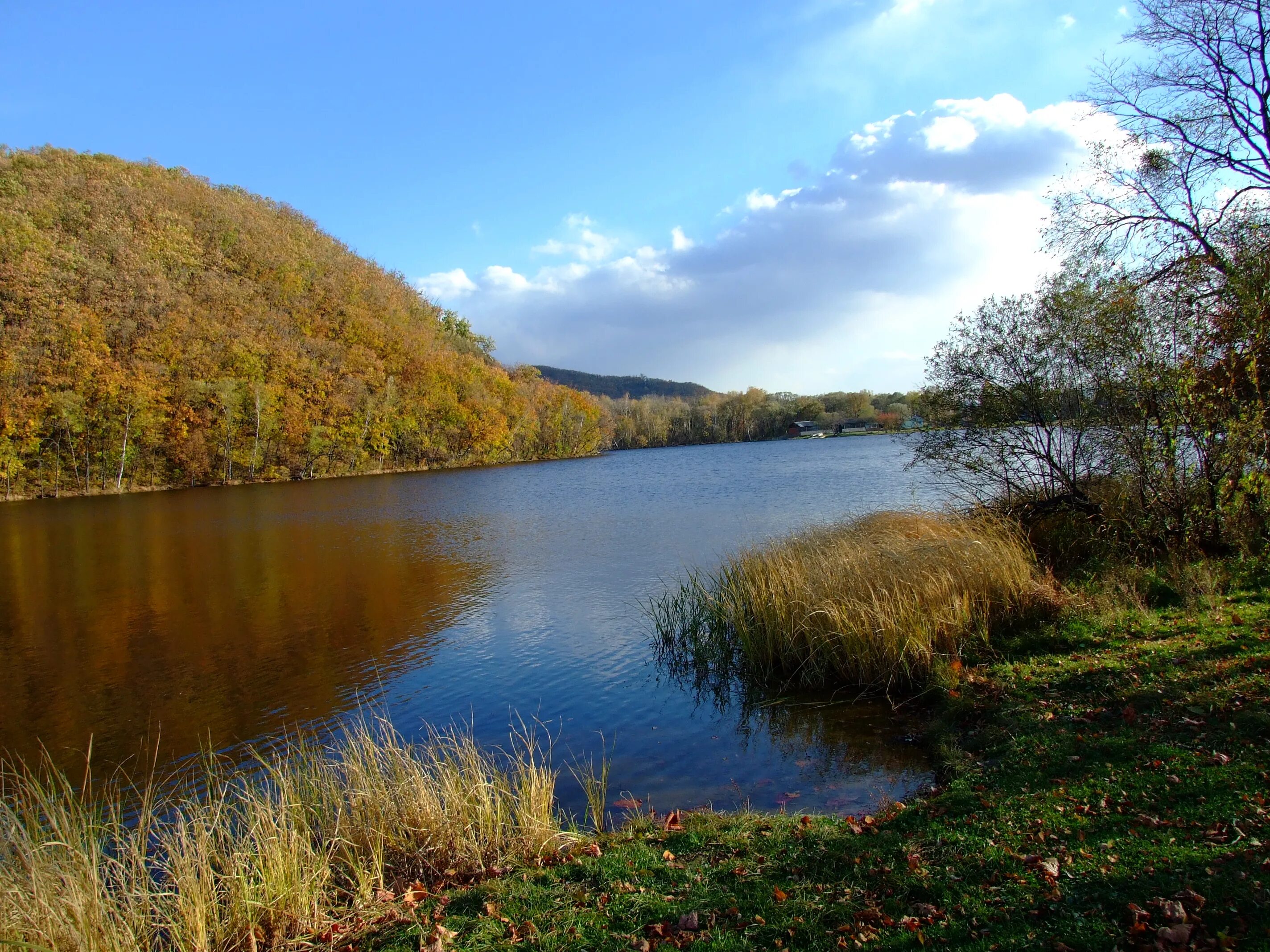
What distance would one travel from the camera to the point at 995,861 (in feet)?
14.3

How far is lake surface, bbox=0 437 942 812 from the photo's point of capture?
8227 mm

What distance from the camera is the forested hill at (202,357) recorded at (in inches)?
2216

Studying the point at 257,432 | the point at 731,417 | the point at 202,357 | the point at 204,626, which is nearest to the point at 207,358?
the point at 202,357

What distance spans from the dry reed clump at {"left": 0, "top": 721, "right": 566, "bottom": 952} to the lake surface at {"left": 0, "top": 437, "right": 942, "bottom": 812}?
1.99 meters

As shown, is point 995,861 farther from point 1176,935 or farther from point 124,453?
point 124,453

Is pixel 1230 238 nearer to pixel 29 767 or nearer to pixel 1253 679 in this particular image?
pixel 1253 679

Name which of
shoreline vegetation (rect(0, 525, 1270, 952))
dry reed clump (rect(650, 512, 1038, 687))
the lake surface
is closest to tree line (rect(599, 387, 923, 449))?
the lake surface

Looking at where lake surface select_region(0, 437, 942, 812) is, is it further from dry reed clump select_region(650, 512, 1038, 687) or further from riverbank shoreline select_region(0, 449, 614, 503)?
riverbank shoreline select_region(0, 449, 614, 503)

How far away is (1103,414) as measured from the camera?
11.9m

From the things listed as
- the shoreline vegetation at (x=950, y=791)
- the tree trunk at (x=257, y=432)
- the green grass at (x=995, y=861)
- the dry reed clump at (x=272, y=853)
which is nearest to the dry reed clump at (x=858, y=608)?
the shoreline vegetation at (x=950, y=791)

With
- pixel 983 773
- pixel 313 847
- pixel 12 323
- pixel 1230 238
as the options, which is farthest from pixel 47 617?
pixel 12 323

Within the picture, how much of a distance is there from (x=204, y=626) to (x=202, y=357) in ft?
198

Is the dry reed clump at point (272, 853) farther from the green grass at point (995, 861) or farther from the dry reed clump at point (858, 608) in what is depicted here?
the dry reed clump at point (858, 608)

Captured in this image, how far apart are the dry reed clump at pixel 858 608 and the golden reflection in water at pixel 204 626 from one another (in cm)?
553
